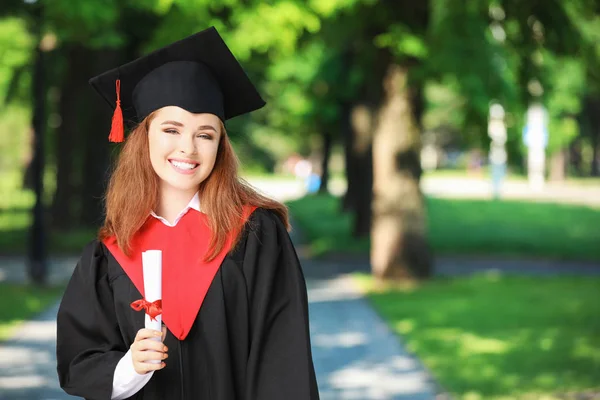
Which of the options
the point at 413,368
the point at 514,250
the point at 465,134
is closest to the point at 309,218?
the point at 514,250

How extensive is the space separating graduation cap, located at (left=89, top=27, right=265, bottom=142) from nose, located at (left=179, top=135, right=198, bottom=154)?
9cm

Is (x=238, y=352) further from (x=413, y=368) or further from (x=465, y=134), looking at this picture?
(x=465, y=134)

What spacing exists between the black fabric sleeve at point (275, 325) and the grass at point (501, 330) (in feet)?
14.5

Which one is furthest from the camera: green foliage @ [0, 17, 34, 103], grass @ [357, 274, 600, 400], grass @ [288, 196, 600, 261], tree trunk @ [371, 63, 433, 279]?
grass @ [288, 196, 600, 261]

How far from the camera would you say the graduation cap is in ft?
10.2

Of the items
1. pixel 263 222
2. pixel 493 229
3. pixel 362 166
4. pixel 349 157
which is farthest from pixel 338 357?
pixel 349 157

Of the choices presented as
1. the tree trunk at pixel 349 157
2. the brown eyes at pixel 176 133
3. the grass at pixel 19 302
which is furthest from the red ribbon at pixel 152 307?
the tree trunk at pixel 349 157

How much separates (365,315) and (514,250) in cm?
920

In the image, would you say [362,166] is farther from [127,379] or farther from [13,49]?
[127,379]

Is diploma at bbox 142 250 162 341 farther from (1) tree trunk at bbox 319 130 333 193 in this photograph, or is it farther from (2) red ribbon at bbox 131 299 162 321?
(1) tree trunk at bbox 319 130 333 193

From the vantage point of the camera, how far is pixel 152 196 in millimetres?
3094

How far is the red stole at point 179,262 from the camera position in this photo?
2.95m

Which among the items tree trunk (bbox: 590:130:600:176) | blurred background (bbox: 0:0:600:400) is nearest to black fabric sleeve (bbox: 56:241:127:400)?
blurred background (bbox: 0:0:600:400)

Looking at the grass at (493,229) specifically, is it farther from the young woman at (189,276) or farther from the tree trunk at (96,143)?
the young woman at (189,276)
